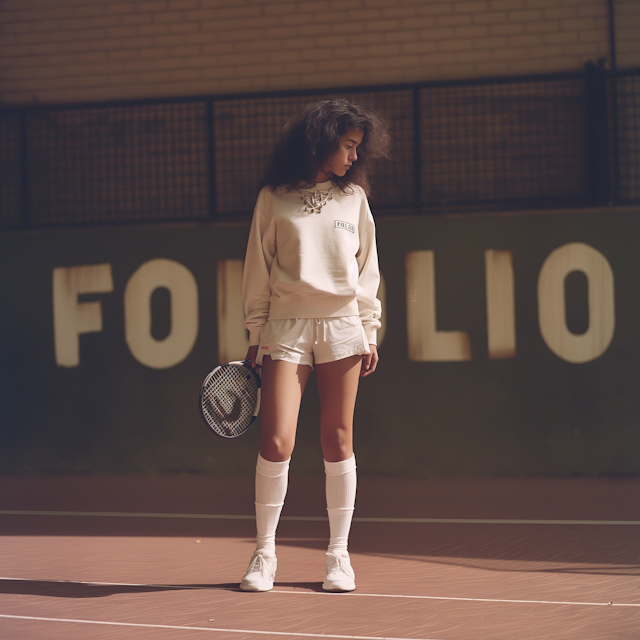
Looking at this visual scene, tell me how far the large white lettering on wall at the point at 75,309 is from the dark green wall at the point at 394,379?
0.07 m

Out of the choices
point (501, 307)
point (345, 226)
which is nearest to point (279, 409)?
point (345, 226)

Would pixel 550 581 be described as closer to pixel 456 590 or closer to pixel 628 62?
pixel 456 590

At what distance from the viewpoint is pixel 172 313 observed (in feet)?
22.3

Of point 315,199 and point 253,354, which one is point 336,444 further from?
point 315,199

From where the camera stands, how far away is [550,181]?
22.8ft

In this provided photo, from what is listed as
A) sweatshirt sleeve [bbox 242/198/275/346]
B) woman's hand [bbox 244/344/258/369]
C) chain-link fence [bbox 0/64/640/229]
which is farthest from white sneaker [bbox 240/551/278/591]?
chain-link fence [bbox 0/64/640/229]

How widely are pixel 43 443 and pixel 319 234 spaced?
4.63 m

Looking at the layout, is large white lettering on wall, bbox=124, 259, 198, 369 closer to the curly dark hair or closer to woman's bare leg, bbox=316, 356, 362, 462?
the curly dark hair

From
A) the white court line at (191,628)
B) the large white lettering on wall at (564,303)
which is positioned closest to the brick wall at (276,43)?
the large white lettering on wall at (564,303)

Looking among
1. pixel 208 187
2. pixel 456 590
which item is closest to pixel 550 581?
pixel 456 590

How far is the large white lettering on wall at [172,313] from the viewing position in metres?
6.78

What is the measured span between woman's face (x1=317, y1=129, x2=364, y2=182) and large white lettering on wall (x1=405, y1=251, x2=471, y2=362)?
3.24 m

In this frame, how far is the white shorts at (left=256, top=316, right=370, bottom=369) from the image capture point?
331 centimetres

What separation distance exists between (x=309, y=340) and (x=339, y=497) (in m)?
0.71
